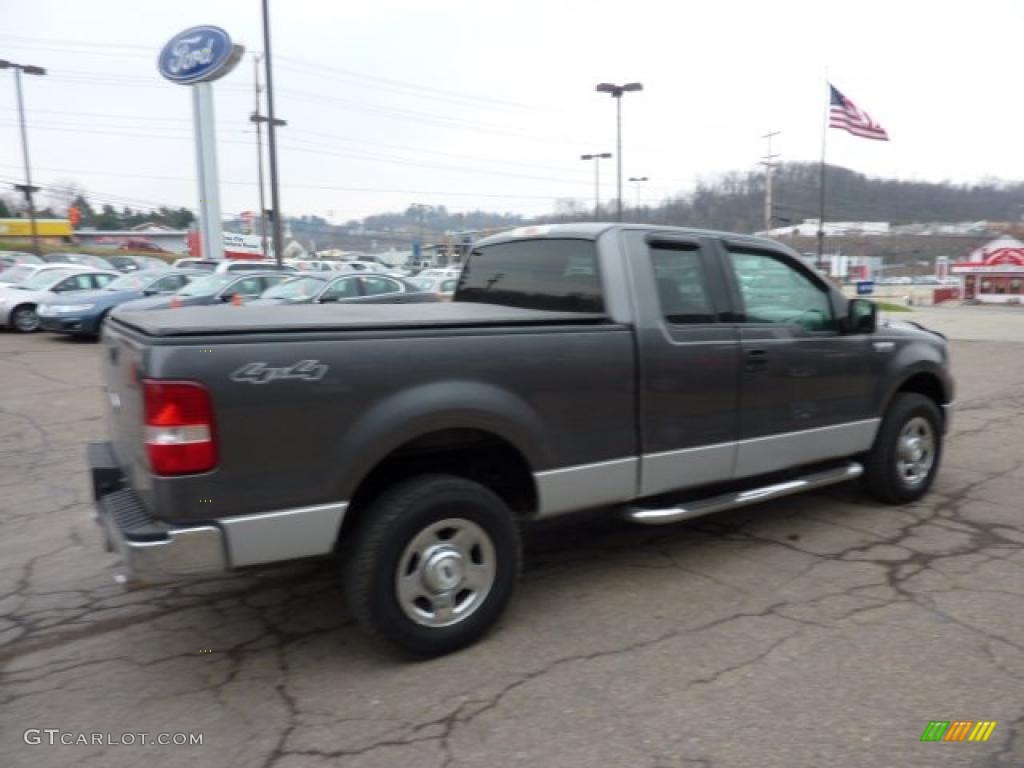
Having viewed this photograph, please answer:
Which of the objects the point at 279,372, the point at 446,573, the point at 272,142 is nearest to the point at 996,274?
the point at 272,142

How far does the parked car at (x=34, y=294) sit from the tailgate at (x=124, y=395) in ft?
49.1

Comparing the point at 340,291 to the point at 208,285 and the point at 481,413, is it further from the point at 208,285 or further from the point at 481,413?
the point at 481,413

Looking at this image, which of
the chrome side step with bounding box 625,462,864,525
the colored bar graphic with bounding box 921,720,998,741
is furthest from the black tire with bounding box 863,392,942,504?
the colored bar graphic with bounding box 921,720,998,741

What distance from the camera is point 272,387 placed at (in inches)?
114

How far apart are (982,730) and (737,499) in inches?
65.4

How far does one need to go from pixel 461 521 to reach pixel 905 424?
139 inches

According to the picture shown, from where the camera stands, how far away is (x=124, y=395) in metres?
3.28

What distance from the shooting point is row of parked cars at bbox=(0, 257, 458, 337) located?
1502cm

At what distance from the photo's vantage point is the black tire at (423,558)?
3154mm

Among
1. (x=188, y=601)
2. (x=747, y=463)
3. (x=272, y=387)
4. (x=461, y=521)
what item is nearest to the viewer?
(x=272, y=387)

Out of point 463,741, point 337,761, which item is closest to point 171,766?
point 337,761

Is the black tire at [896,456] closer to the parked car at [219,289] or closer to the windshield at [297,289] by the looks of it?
the windshield at [297,289]

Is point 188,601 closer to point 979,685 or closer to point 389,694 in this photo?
point 389,694

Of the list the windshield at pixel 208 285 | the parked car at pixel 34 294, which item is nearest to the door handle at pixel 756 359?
the windshield at pixel 208 285
